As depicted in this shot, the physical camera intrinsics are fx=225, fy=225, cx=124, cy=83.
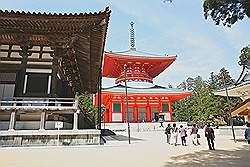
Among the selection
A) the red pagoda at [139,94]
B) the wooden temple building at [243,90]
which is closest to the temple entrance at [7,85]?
the wooden temple building at [243,90]

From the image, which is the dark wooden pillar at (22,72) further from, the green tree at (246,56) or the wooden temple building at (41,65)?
the green tree at (246,56)

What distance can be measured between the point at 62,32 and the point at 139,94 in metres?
20.7

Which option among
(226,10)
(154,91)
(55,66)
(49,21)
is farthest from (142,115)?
(226,10)

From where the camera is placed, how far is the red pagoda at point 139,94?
31.0m

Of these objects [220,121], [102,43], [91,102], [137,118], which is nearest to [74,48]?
[102,43]

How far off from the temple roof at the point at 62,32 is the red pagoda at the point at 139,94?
16.6 meters

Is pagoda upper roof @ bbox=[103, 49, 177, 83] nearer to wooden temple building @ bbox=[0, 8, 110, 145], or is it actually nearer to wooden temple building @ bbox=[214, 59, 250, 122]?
wooden temple building @ bbox=[214, 59, 250, 122]

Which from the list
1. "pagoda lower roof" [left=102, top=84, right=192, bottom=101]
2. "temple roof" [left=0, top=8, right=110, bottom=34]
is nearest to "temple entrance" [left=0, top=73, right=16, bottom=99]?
"temple roof" [left=0, top=8, right=110, bottom=34]

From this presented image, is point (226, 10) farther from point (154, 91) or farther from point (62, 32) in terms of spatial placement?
point (154, 91)

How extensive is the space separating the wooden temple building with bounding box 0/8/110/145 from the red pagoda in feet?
52.8

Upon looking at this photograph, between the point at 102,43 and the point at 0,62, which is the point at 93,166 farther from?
the point at 0,62

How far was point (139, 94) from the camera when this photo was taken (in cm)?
3088

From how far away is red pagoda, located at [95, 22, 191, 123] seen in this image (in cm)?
3097

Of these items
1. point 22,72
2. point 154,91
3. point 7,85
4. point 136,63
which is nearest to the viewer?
point 22,72
